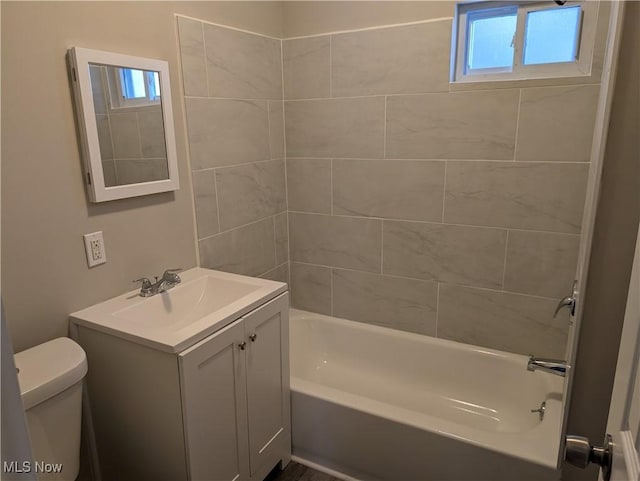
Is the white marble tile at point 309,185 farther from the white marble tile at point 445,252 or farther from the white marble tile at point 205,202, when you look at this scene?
the white marble tile at point 205,202

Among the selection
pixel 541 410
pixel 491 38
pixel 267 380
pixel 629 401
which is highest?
pixel 491 38

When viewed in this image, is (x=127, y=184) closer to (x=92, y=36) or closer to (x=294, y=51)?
(x=92, y=36)

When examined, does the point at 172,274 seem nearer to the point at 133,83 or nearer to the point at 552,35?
the point at 133,83

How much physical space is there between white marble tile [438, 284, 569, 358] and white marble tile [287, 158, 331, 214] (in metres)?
0.81

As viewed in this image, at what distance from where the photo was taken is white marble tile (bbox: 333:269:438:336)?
2.41 metres

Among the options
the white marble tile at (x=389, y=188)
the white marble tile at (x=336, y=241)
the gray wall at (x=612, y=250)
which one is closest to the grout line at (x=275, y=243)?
the white marble tile at (x=336, y=241)

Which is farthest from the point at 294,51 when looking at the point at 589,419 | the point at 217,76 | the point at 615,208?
the point at 589,419

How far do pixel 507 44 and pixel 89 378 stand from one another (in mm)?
2214

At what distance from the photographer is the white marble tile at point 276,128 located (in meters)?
2.42

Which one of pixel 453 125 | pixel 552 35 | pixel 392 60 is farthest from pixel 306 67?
pixel 552 35

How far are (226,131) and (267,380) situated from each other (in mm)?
1155

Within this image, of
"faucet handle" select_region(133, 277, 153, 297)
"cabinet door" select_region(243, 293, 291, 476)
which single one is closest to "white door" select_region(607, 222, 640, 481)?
"cabinet door" select_region(243, 293, 291, 476)

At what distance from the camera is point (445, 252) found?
2.28m

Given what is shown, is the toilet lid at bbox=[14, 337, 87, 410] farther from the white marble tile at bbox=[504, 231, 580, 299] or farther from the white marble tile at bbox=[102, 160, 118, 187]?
the white marble tile at bbox=[504, 231, 580, 299]
